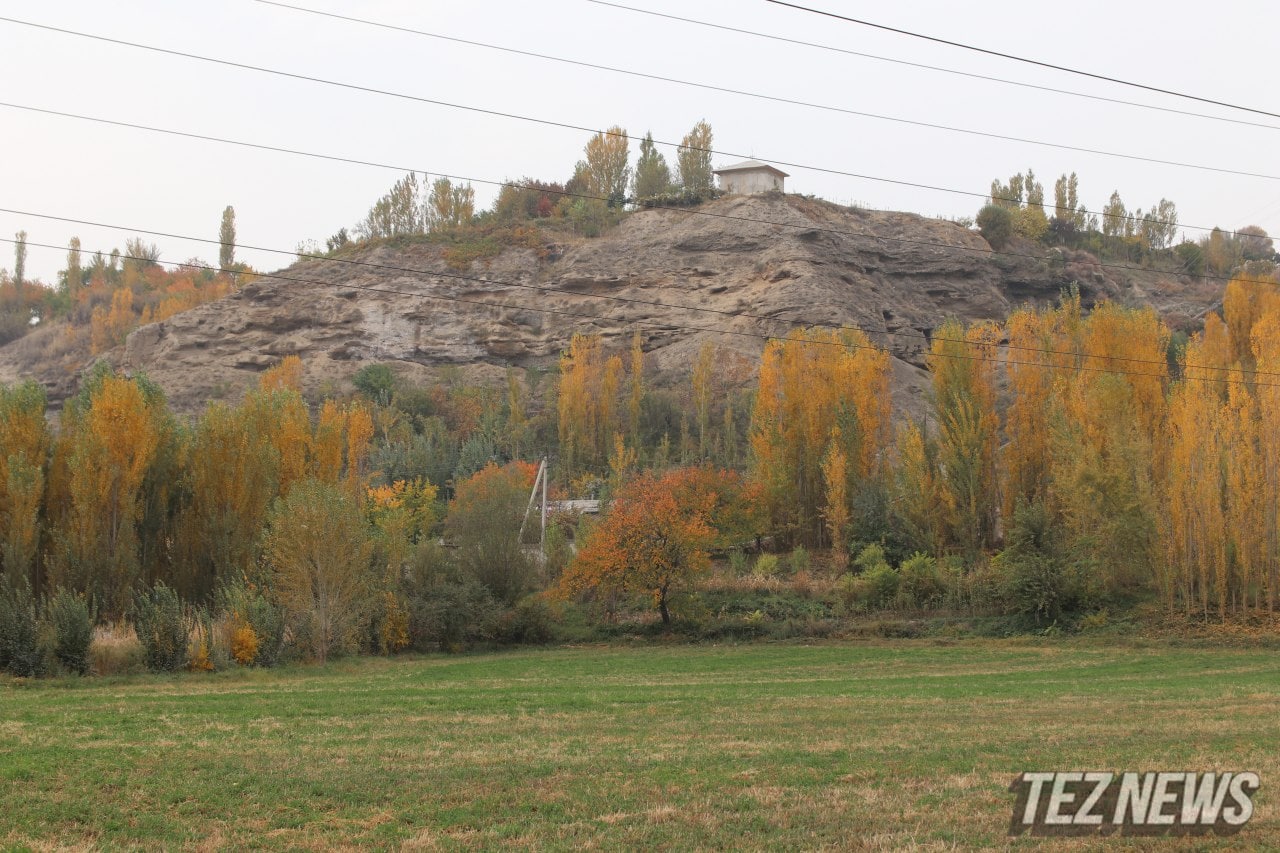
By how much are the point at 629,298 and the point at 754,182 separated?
16.7 metres

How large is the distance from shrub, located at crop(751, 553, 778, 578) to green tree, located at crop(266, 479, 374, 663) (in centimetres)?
2028

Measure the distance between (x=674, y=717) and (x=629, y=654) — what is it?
18740mm

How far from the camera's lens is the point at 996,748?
41.3ft

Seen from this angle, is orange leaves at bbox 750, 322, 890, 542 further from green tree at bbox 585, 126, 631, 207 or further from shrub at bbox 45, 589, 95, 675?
green tree at bbox 585, 126, 631, 207

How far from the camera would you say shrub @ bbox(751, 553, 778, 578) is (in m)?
46.5

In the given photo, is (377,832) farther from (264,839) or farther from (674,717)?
(674,717)

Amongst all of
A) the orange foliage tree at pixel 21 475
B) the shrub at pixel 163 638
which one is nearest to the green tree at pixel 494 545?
the shrub at pixel 163 638

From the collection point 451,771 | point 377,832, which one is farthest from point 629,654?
point 377,832

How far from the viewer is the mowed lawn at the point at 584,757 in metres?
8.97

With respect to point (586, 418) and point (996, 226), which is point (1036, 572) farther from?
point (996, 226)

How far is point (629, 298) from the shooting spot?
8662cm

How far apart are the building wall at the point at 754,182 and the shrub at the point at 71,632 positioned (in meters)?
75.5

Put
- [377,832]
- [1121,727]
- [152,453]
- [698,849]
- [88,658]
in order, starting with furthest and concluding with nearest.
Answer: [152,453] < [88,658] < [1121,727] < [377,832] < [698,849]

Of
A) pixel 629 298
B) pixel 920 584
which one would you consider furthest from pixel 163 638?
pixel 629 298
